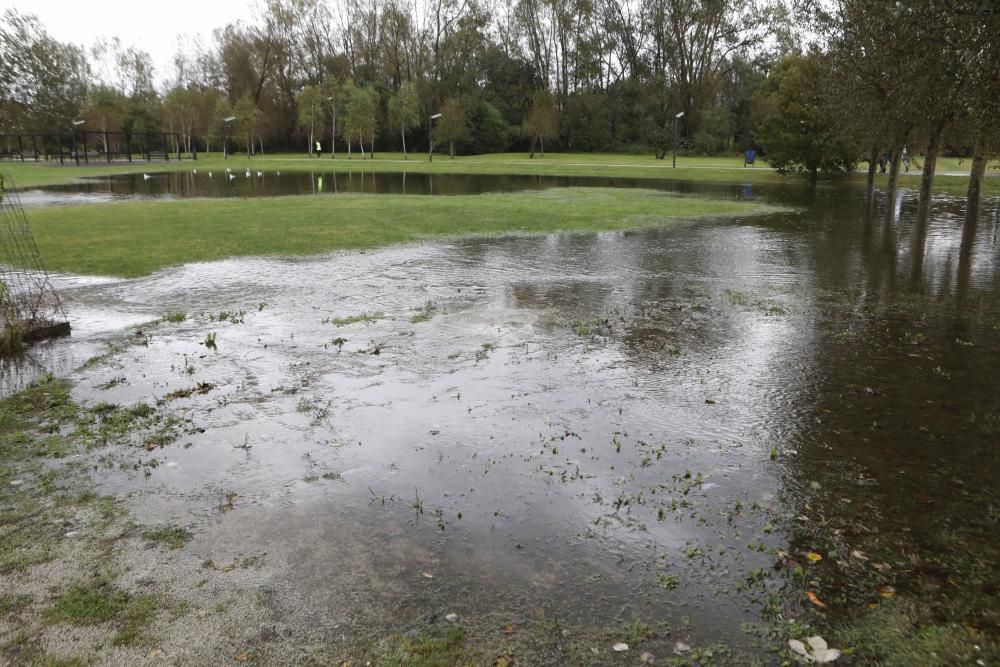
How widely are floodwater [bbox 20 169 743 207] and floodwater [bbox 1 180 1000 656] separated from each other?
21.7 m

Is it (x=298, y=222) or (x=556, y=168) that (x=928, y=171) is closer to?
(x=298, y=222)

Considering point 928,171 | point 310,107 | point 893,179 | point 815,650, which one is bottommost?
point 815,650

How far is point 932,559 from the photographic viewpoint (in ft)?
15.7

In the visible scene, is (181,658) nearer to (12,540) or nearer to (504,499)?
(12,540)

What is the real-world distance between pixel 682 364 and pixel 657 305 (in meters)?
3.36

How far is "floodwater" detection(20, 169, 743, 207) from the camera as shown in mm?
32875

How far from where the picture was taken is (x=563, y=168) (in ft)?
184

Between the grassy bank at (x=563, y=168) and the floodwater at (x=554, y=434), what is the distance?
31931mm

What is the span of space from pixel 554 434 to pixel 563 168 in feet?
169

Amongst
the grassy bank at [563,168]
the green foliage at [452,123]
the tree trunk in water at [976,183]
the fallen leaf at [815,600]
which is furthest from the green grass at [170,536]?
the green foliage at [452,123]

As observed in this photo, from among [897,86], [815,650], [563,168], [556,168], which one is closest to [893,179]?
[897,86]

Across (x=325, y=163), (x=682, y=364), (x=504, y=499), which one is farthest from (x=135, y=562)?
(x=325, y=163)

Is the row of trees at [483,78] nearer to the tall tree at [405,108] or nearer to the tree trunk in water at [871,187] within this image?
the tall tree at [405,108]

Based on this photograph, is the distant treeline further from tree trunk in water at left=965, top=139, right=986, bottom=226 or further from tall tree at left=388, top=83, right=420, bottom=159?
tree trunk in water at left=965, top=139, right=986, bottom=226
